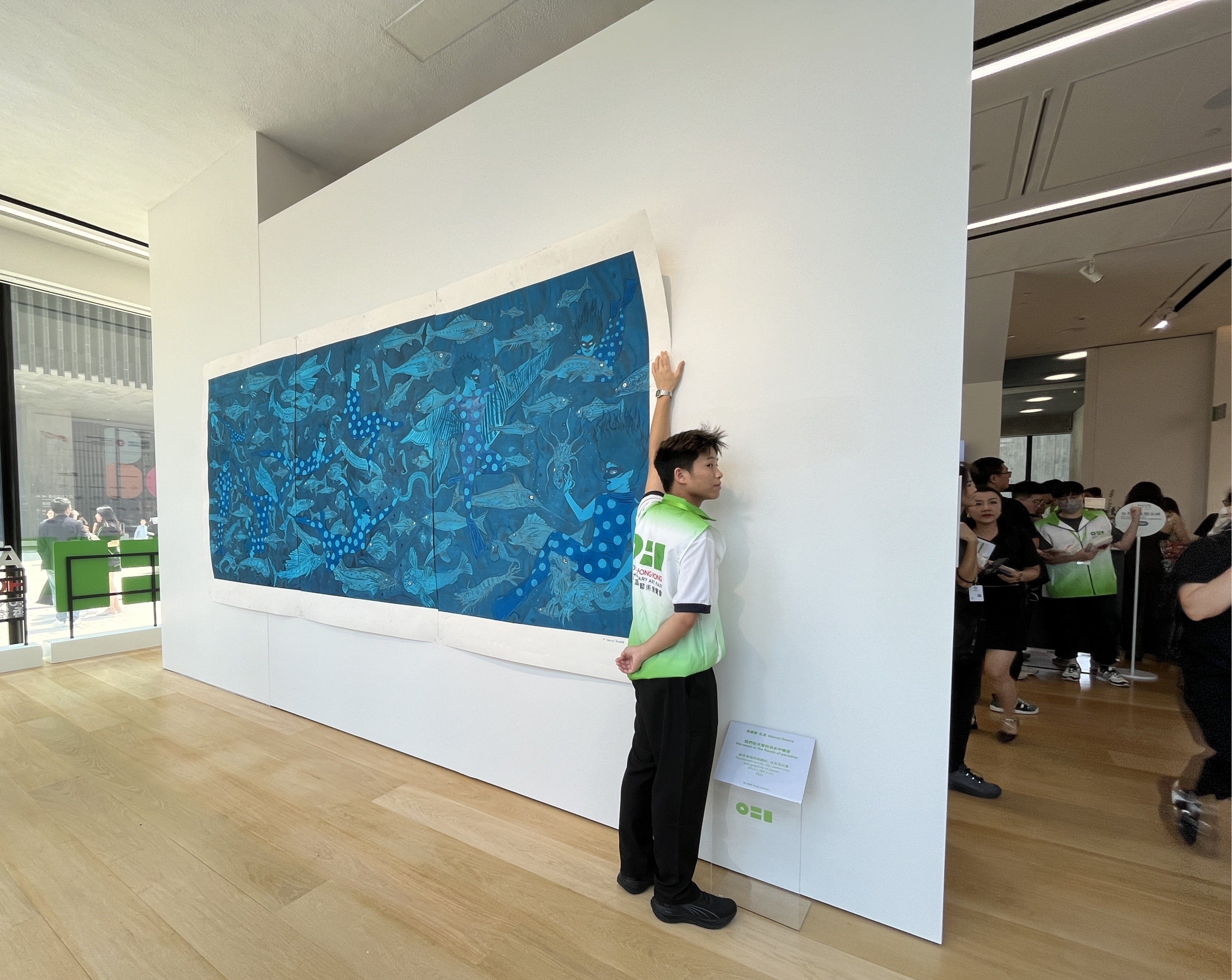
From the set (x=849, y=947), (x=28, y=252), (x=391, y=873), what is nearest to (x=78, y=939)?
(x=391, y=873)

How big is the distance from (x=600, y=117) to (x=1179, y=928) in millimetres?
3439

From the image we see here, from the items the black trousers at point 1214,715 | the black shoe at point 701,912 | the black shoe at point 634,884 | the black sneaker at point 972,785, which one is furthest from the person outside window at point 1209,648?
the black shoe at point 634,884

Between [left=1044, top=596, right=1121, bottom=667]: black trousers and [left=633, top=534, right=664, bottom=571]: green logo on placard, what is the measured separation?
14.8 ft

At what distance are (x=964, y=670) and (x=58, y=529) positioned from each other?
24.7 ft

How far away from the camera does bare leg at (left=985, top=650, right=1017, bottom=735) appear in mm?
3049

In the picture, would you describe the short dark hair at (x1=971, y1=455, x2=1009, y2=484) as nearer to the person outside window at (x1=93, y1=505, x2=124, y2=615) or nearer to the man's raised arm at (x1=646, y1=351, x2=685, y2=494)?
the man's raised arm at (x1=646, y1=351, x2=685, y2=494)

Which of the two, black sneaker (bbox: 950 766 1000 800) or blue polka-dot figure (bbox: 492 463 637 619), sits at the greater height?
blue polka-dot figure (bbox: 492 463 637 619)

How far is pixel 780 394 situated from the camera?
1.94m

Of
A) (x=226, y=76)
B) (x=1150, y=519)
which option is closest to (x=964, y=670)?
(x=1150, y=519)

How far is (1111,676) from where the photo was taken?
14.6 feet

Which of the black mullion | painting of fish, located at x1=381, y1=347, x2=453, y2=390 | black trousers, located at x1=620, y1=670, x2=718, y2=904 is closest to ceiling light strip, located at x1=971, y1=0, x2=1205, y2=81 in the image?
painting of fish, located at x1=381, y1=347, x2=453, y2=390

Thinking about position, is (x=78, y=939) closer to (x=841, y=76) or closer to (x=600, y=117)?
(x=600, y=117)

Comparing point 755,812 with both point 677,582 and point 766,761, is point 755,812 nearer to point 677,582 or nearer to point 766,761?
point 766,761

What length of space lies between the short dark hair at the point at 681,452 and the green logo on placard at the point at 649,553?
0.60 feet
